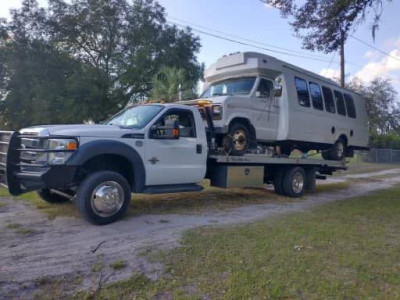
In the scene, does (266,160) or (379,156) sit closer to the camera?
(266,160)

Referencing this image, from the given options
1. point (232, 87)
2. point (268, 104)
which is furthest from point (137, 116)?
point (268, 104)

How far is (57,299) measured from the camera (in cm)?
376

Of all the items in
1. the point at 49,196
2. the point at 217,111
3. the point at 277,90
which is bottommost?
the point at 49,196

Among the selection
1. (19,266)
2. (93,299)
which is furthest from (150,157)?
(93,299)

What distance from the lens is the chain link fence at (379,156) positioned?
99.2ft

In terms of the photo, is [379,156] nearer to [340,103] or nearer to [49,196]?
[340,103]

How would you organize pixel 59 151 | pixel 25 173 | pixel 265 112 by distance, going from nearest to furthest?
pixel 59 151
pixel 25 173
pixel 265 112

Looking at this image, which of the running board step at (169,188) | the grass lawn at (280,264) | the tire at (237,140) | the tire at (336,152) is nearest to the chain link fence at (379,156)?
the tire at (336,152)

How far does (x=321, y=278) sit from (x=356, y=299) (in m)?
0.49

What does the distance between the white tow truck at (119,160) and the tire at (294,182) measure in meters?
1.58

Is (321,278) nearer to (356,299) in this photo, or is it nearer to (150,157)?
(356,299)

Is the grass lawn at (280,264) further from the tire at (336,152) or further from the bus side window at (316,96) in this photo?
the tire at (336,152)

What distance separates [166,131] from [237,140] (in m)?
2.44

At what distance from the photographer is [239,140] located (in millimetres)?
9305
